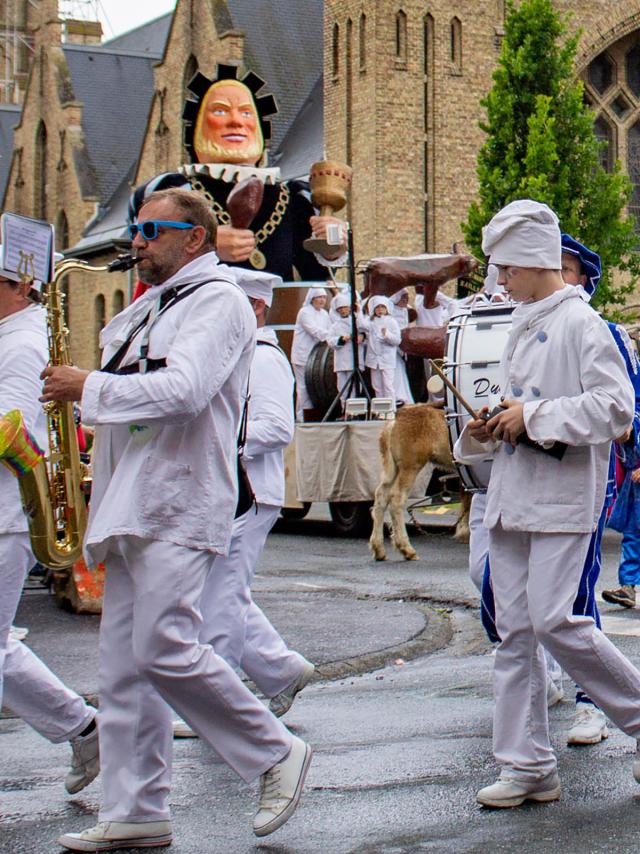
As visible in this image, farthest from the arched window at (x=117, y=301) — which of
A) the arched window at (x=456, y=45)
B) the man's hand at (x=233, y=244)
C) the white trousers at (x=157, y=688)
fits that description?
the white trousers at (x=157, y=688)

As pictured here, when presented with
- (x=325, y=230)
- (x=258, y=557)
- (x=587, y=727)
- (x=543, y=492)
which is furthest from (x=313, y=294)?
(x=543, y=492)

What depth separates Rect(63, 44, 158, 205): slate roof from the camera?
54344 mm

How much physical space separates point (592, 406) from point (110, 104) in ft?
173

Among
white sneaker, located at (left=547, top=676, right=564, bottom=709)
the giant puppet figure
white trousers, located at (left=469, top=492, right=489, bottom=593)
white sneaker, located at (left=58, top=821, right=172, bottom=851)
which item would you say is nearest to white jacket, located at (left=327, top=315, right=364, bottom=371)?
the giant puppet figure

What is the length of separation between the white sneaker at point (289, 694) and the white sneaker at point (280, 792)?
6.69 ft

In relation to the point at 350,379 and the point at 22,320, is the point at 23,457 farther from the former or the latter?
the point at 350,379

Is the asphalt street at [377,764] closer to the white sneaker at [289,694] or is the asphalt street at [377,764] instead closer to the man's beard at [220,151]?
the white sneaker at [289,694]

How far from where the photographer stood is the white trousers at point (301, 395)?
2015cm

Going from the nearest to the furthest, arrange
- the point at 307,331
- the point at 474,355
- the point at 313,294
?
1. the point at 474,355
2. the point at 313,294
3. the point at 307,331

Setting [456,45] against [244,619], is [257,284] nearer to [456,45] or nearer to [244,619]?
[244,619]

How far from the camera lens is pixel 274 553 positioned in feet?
52.7

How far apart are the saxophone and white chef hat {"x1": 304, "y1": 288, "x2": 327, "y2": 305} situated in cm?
1419

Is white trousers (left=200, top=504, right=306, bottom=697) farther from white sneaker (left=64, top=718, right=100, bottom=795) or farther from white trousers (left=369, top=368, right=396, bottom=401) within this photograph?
white trousers (left=369, top=368, right=396, bottom=401)

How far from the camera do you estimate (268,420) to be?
292 inches
